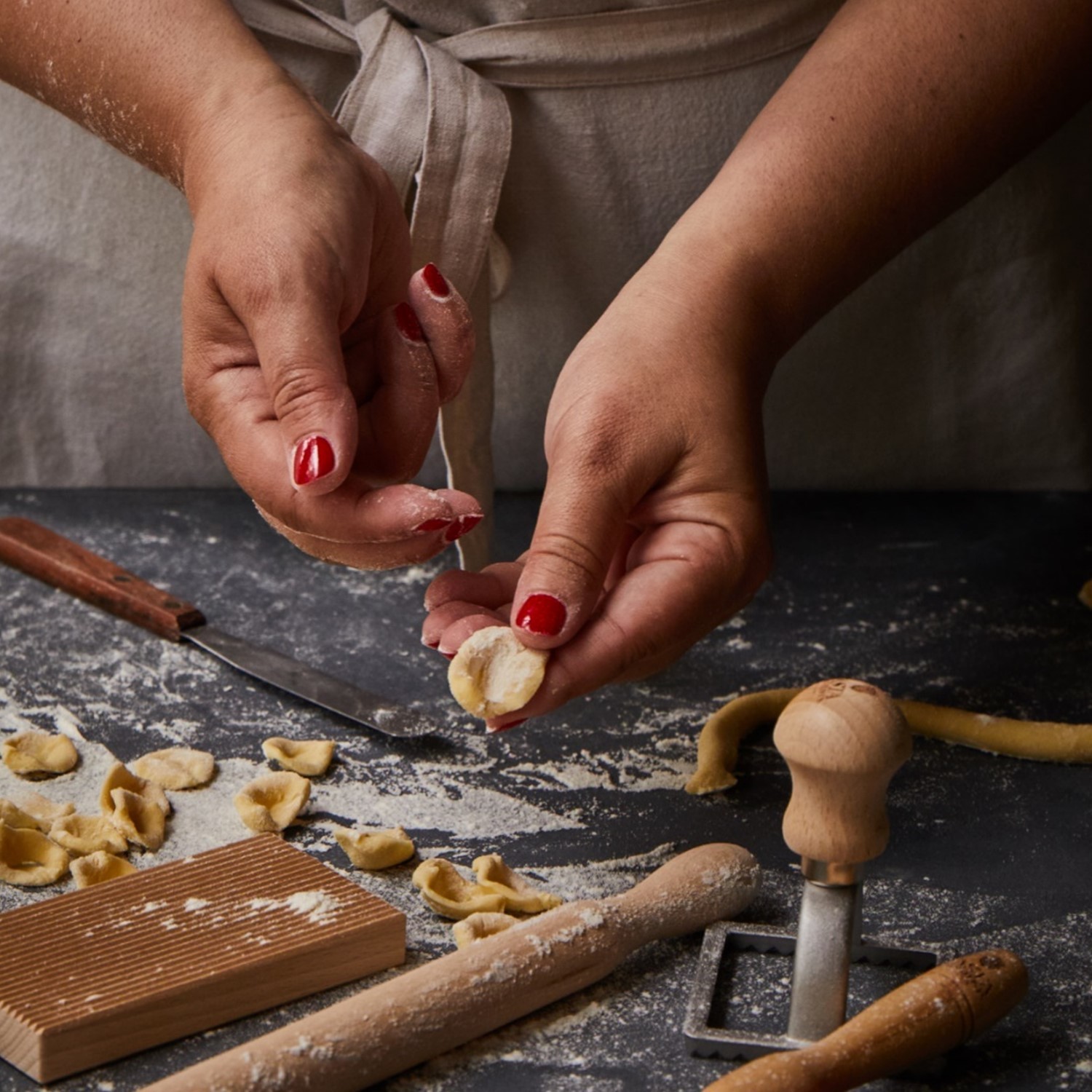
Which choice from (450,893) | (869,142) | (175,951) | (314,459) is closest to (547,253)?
(869,142)

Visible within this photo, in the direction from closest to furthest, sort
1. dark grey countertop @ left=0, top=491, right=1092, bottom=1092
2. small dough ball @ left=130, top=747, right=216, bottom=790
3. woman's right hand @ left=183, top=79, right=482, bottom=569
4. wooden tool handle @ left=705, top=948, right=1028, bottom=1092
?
wooden tool handle @ left=705, top=948, right=1028, bottom=1092 < dark grey countertop @ left=0, top=491, right=1092, bottom=1092 < woman's right hand @ left=183, top=79, right=482, bottom=569 < small dough ball @ left=130, top=747, right=216, bottom=790

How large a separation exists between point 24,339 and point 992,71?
114 cm

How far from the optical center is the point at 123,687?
117 cm

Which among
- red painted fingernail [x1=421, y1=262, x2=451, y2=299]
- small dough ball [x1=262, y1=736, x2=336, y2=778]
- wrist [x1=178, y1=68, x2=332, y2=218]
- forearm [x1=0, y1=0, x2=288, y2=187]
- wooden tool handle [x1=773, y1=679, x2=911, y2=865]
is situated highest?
forearm [x1=0, y1=0, x2=288, y2=187]

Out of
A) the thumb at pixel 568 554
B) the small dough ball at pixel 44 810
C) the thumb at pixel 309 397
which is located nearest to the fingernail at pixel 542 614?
the thumb at pixel 568 554

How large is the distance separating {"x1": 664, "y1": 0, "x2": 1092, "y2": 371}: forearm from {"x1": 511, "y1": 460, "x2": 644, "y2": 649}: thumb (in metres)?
0.20

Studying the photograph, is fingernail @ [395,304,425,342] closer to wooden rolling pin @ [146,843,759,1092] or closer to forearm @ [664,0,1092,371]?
forearm @ [664,0,1092,371]

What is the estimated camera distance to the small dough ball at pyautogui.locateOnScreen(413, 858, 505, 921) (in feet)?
2.78

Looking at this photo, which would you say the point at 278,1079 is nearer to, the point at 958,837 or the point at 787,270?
the point at 958,837

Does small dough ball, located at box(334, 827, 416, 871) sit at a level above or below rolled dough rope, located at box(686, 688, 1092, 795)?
below

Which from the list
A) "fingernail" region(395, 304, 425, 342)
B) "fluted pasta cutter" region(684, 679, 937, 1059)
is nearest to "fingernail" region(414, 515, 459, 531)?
"fingernail" region(395, 304, 425, 342)

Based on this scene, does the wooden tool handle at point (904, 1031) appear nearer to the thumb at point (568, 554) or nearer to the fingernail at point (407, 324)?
the thumb at point (568, 554)

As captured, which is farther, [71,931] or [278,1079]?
[71,931]

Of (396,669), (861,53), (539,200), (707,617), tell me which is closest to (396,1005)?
(707,617)
